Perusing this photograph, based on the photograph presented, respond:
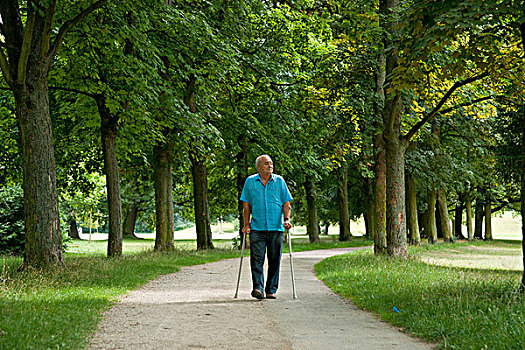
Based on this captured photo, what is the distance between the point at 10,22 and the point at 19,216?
8.53 metres

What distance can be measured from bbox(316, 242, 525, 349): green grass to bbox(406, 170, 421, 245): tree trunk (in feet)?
51.8

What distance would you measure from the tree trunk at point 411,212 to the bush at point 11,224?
1798 centimetres

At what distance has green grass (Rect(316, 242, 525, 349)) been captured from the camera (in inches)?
203

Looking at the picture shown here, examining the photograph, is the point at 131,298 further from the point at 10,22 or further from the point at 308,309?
the point at 10,22

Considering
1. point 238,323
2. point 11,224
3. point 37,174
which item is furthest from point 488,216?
point 238,323

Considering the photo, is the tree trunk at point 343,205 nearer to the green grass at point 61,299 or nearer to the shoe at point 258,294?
the green grass at point 61,299

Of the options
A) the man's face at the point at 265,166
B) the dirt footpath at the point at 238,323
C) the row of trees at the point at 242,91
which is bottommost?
the dirt footpath at the point at 238,323

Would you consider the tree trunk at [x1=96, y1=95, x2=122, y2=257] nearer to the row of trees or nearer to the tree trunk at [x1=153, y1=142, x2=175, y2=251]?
the row of trees

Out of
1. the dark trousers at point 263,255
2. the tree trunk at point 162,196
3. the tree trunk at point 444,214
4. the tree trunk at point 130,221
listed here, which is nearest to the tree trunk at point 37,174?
the dark trousers at point 263,255

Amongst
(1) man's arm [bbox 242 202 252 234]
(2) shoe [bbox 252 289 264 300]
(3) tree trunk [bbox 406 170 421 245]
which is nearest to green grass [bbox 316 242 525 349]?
(2) shoe [bbox 252 289 264 300]

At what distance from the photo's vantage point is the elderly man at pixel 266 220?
8.73 m

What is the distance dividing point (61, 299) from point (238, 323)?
275 centimetres

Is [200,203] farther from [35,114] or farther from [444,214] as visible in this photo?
[444,214]

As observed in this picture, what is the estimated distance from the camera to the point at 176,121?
49.1 ft
